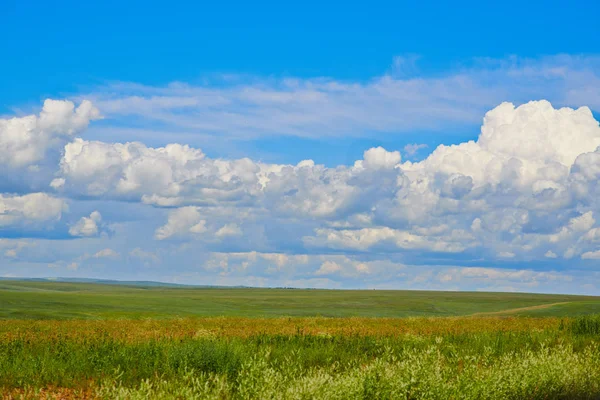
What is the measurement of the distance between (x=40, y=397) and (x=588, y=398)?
482 inches

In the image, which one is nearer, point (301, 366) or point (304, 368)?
point (301, 366)

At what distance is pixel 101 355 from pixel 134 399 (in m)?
9.35

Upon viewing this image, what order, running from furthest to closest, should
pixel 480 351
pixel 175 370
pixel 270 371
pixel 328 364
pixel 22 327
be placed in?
pixel 22 327
pixel 480 351
pixel 328 364
pixel 175 370
pixel 270 371

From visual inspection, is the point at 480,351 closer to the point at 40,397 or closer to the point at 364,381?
the point at 364,381

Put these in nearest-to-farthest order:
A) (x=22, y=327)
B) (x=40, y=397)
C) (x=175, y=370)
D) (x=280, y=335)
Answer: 1. (x=40, y=397)
2. (x=175, y=370)
3. (x=280, y=335)
4. (x=22, y=327)

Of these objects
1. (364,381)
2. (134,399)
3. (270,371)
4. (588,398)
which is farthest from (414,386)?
(134,399)

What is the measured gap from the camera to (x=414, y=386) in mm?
14000

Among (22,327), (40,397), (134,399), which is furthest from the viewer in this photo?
(22,327)

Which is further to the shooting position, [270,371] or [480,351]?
[480,351]

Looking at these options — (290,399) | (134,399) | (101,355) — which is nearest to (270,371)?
(290,399)

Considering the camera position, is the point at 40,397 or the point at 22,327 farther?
the point at 22,327

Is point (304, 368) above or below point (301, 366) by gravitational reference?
below

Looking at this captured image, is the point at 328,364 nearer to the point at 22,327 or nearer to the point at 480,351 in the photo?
the point at 480,351

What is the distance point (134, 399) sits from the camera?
38.1ft
